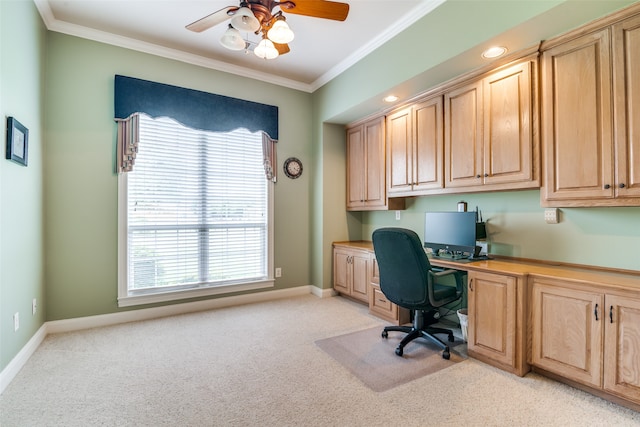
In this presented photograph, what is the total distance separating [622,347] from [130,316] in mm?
4151

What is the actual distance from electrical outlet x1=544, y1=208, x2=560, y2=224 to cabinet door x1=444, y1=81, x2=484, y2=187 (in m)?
0.57

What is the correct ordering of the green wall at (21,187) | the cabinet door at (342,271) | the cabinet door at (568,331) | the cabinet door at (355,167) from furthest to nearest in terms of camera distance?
1. the cabinet door at (355,167)
2. the cabinet door at (342,271)
3. the green wall at (21,187)
4. the cabinet door at (568,331)

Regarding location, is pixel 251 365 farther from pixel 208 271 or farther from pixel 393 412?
pixel 208 271

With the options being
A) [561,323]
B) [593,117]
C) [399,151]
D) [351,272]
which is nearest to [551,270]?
[561,323]

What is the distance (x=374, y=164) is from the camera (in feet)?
12.9

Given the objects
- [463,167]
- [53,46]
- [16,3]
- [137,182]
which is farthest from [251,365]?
[53,46]

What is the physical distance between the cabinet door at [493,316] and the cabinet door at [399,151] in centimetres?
138

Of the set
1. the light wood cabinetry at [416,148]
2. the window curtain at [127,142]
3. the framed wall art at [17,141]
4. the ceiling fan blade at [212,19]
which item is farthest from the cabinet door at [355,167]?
the framed wall art at [17,141]

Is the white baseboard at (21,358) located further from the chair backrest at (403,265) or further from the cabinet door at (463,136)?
the cabinet door at (463,136)

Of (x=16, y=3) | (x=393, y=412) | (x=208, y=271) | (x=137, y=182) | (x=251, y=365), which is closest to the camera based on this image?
(x=393, y=412)

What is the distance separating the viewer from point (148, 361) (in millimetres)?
2428

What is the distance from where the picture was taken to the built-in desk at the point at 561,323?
1.76 m

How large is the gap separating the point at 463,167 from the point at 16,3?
3803 millimetres

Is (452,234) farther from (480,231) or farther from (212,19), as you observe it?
(212,19)
